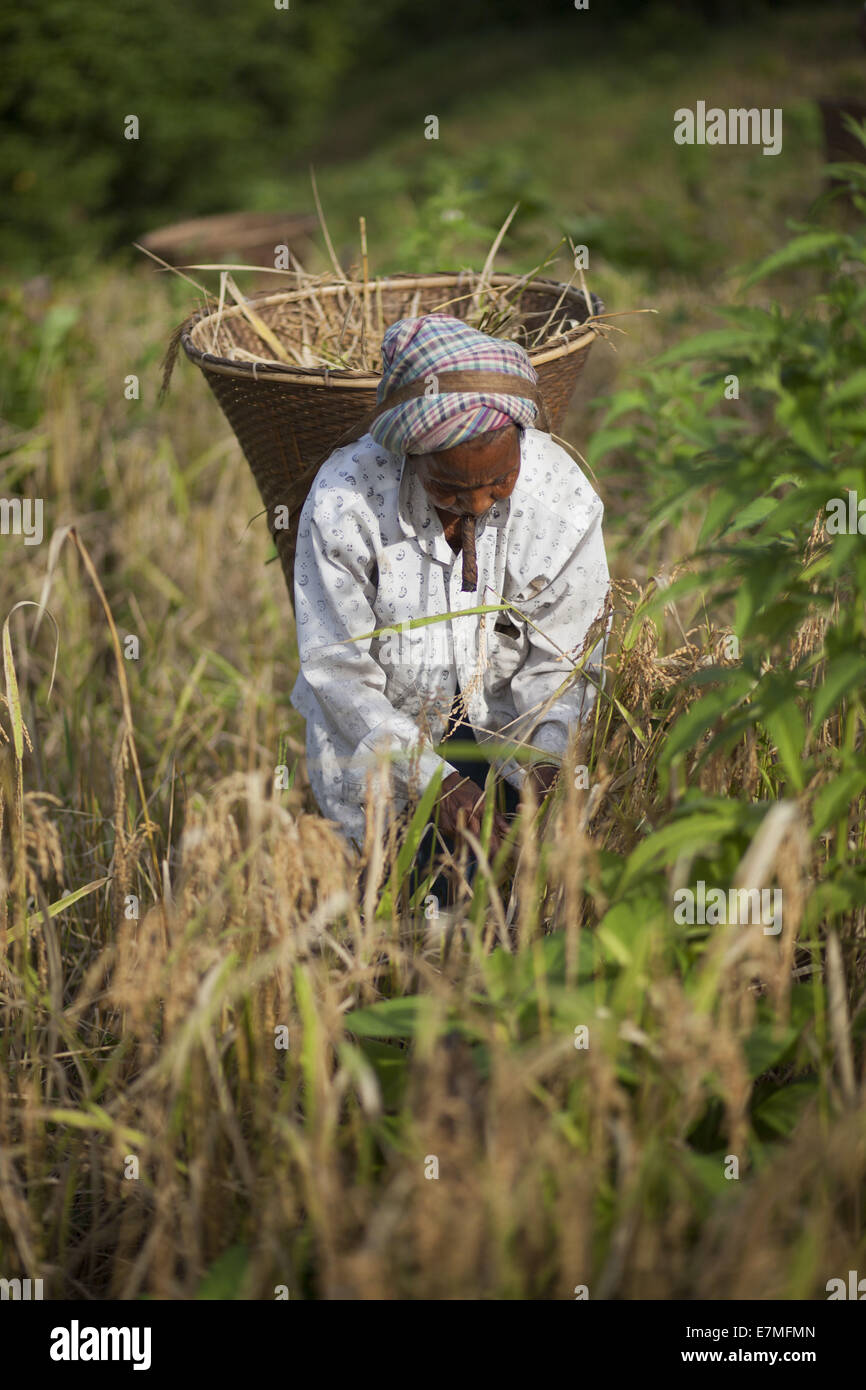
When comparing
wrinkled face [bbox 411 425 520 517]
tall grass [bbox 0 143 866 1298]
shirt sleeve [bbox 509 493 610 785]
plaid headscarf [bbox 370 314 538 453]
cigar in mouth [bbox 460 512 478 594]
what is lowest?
tall grass [bbox 0 143 866 1298]

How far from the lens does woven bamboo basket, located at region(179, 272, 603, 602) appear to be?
1837 mm

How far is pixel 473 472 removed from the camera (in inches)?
67.1

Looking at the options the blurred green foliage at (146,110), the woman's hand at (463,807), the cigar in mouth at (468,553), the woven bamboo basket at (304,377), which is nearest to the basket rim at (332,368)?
the woven bamboo basket at (304,377)

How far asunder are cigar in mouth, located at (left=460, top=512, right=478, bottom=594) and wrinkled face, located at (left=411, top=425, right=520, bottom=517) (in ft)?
0.06

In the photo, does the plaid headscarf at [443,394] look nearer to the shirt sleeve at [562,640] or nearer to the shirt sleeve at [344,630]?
the shirt sleeve at [344,630]

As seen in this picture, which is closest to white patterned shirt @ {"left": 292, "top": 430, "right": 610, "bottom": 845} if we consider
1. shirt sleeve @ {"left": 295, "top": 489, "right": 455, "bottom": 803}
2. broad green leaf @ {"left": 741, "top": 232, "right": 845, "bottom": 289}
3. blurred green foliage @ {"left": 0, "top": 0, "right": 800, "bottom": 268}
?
shirt sleeve @ {"left": 295, "top": 489, "right": 455, "bottom": 803}

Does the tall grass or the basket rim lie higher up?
the basket rim

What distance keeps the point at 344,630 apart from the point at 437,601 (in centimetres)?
16

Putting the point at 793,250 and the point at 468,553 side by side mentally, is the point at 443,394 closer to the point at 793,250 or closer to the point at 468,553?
the point at 468,553

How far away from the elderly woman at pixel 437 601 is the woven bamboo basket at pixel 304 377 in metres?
0.08

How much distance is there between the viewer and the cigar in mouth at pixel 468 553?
1.81 m

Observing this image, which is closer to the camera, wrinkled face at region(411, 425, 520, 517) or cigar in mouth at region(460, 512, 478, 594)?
wrinkled face at region(411, 425, 520, 517)

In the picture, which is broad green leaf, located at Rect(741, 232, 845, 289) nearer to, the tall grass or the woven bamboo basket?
the tall grass

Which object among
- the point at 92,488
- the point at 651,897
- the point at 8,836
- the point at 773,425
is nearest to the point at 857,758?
the point at 651,897
